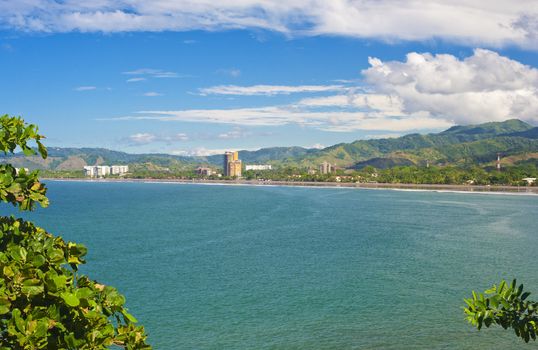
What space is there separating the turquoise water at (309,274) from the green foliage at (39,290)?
875 inches

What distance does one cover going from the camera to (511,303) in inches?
296

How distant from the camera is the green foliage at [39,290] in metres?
5.71

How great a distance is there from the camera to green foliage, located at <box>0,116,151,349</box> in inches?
225

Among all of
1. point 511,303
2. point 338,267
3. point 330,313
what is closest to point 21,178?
point 511,303

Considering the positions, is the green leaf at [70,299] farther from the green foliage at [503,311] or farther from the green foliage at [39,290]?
the green foliage at [503,311]

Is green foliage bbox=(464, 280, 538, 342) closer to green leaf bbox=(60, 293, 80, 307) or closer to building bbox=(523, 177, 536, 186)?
green leaf bbox=(60, 293, 80, 307)

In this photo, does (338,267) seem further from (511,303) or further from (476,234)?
(511,303)

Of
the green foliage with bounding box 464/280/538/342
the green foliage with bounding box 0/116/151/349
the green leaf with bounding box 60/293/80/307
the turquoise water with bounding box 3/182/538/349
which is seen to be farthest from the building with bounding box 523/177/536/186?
the green leaf with bounding box 60/293/80/307

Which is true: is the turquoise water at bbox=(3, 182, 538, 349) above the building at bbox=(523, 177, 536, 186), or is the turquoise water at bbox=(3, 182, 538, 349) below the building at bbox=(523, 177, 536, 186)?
below

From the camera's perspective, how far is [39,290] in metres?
5.80

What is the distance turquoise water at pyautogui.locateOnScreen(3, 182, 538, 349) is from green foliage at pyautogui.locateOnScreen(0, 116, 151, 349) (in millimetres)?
22230

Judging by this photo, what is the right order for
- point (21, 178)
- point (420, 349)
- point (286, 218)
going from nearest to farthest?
1. point (21, 178)
2. point (420, 349)
3. point (286, 218)

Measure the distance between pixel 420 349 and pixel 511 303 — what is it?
2140 cm

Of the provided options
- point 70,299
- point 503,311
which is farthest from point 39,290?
point 503,311
